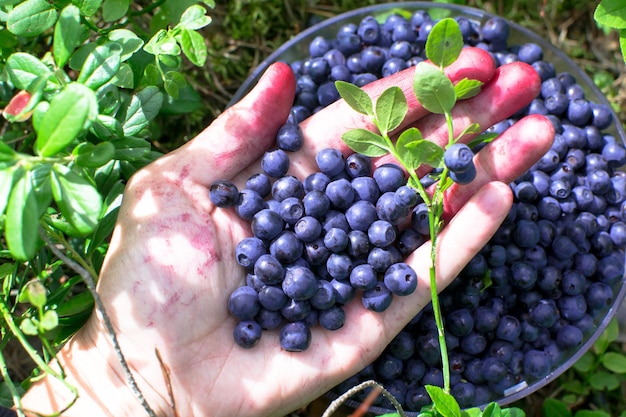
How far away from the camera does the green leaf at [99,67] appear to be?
164cm

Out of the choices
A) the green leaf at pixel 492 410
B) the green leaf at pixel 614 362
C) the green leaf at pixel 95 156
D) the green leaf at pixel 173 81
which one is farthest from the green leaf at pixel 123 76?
the green leaf at pixel 614 362

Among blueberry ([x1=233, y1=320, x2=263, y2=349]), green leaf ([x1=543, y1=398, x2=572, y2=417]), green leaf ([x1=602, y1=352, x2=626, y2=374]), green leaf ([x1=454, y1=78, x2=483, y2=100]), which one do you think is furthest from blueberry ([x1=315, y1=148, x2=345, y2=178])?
green leaf ([x1=602, y1=352, x2=626, y2=374])

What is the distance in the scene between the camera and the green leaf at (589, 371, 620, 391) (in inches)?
102

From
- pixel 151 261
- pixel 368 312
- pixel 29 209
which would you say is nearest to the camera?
pixel 29 209

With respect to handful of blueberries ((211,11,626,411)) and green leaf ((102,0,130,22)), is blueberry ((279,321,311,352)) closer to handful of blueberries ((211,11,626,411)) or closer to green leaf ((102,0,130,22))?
handful of blueberries ((211,11,626,411))

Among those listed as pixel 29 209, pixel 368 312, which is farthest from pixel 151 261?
pixel 368 312

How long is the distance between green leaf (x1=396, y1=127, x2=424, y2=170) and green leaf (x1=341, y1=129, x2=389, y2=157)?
0.07 meters

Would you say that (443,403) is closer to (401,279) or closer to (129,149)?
(401,279)

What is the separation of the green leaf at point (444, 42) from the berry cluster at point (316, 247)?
41cm

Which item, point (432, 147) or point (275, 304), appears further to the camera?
point (275, 304)

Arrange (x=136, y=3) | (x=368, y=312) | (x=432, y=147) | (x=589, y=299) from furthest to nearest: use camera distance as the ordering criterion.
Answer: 1. (x=136, y=3)
2. (x=589, y=299)
3. (x=368, y=312)
4. (x=432, y=147)

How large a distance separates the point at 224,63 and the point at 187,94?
521 millimetres

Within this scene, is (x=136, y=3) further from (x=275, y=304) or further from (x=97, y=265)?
(x=275, y=304)

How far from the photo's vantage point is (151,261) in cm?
181
